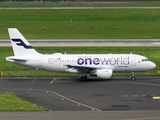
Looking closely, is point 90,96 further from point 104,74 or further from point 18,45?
point 18,45

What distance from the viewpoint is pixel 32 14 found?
12088 centimetres

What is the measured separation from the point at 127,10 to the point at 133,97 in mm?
91510

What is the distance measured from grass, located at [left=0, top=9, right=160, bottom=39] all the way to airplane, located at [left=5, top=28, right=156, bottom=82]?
33244 millimetres

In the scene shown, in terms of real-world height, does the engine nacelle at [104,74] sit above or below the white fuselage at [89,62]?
below

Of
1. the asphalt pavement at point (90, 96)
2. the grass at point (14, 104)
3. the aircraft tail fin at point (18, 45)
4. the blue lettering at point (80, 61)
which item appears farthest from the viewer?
the aircraft tail fin at point (18, 45)

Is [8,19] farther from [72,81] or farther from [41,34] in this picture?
[72,81]

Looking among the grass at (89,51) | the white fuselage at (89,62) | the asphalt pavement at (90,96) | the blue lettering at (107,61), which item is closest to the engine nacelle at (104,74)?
the asphalt pavement at (90,96)

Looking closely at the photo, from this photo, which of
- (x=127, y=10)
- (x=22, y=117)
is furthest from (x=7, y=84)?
(x=127, y=10)

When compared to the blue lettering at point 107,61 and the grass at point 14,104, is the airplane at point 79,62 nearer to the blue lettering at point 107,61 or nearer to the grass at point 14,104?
the blue lettering at point 107,61

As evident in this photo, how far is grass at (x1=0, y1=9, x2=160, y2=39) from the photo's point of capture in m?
86.3

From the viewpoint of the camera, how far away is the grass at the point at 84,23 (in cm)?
8631

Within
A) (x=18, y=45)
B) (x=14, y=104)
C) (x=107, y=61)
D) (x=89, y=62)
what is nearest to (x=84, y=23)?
(x=18, y=45)

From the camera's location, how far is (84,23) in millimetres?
104625

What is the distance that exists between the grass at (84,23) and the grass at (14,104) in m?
45.5
